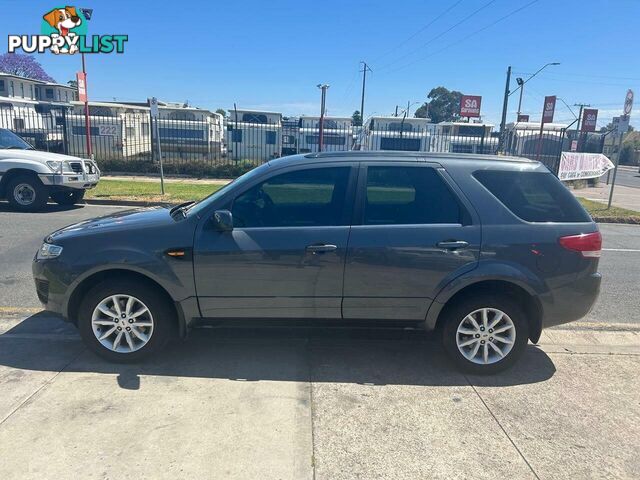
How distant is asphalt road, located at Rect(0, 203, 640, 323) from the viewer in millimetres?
5309

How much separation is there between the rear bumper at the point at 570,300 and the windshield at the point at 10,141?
446 inches

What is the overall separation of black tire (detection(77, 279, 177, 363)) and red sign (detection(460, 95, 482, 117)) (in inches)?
1640

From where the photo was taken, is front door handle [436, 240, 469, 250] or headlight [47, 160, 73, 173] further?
headlight [47, 160, 73, 173]

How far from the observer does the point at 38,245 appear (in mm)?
7598

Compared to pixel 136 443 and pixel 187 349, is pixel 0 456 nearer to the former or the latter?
pixel 136 443

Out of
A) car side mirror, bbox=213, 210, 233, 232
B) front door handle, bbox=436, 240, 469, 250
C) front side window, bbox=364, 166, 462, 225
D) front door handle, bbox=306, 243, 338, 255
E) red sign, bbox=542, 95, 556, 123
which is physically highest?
red sign, bbox=542, 95, 556, 123

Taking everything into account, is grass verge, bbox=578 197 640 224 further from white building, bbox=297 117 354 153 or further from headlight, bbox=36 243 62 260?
headlight, bbox=36 243 62 260

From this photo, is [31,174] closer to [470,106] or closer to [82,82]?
[82,82]

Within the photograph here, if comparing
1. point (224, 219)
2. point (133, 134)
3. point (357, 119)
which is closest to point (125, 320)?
point (224, 219)

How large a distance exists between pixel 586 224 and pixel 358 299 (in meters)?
1.88

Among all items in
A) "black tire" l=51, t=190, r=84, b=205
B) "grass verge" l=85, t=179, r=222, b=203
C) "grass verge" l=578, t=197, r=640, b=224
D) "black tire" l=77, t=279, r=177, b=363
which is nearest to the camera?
"black tire" l=77, t=279, r=177, b=363

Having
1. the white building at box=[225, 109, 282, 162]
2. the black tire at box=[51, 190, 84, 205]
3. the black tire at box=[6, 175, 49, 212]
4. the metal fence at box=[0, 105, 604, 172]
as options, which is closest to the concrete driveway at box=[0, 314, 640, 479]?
the black tire at box=[6, 175, 49, 212]

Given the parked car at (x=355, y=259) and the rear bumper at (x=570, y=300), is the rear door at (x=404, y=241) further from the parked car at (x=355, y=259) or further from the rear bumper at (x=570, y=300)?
the rear bumper at (x=570, y=300)

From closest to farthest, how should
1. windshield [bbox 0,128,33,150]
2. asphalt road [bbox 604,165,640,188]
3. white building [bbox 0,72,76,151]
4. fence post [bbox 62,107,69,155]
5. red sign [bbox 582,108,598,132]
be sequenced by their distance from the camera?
1. windshield [bbox 0,128,33,150]
2. fence post [bbox 62,107,69,155]
3. white building [bbox 0,72,76,151]
4. asphalt road [bbox 604,165,640,188]
5. red sign [bbox 582,108,598,132]
